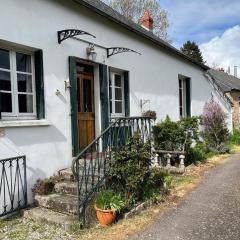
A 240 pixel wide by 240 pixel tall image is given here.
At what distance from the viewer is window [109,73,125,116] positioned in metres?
9.72

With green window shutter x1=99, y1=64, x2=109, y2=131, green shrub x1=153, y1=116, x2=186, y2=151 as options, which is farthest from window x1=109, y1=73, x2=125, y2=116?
green shrub x1=153, y1=116, x2=186, y2=151

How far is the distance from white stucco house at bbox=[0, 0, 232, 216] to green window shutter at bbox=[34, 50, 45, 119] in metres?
0.02

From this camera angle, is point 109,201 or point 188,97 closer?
point 109,201

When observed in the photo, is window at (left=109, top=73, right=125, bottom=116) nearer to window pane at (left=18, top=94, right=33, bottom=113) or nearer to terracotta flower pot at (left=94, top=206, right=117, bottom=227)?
window pane at (left=18, top=94, right=33, bottom=113)

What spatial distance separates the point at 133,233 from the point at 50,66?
12.2ft

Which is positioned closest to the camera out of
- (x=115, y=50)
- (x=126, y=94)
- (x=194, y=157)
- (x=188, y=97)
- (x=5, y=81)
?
(x=5, y=81)

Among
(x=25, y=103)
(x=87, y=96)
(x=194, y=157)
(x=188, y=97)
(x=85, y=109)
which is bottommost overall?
(x=194, y=157)

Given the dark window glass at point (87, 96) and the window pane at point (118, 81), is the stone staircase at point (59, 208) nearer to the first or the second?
the dark window glass at point (87, 96)

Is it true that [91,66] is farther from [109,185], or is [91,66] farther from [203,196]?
[203,196]

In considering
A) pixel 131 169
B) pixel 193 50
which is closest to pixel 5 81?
pixel 131 169

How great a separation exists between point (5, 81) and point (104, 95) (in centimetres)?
299

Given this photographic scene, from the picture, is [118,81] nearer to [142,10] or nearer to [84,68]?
[84,68]

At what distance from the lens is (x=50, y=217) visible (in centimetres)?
580

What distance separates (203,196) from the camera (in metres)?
7.36
